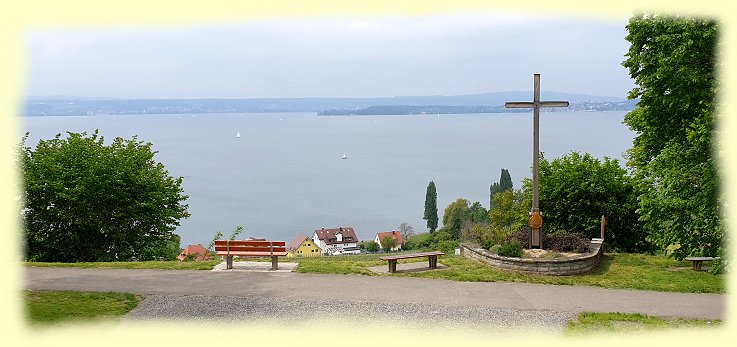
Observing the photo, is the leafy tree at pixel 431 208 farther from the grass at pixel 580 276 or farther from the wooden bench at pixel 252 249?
the wooden bench at pixel 252 249

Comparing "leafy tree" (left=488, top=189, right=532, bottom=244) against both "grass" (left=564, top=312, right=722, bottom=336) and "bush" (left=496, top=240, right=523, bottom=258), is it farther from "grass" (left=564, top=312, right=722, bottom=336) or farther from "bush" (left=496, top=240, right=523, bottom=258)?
"grass" (left=564, top=312, right=722, bottom=336)

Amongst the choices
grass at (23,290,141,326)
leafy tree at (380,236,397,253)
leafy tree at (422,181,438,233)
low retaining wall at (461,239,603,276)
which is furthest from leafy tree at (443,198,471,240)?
grass at (23,290,141,326)

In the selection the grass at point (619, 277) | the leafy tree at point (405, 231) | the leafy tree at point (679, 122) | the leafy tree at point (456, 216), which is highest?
the leafy tree at point (679, 122)

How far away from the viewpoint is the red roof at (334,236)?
244ft

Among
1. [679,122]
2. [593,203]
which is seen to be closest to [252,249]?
[593,203]

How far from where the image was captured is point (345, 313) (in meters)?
10.4

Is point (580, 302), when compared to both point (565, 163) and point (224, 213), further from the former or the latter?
point (224, 213)

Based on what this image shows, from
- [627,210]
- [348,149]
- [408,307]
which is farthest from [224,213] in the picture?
[348,149]

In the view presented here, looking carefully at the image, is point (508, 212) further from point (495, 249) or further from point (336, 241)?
point (336, 241)

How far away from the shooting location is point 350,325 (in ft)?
32.2

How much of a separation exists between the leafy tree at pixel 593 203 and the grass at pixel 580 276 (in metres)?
3.04

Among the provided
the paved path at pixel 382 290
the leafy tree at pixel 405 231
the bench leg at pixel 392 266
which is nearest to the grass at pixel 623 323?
the paved path at pixel 382 290

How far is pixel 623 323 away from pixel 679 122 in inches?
309

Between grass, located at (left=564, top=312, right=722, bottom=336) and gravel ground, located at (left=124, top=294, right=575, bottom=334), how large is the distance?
9.2 inches
